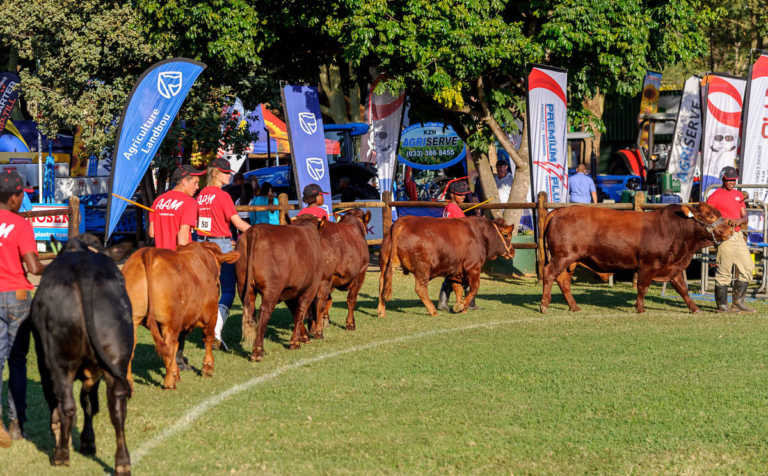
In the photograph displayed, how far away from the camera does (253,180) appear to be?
75.8 ft

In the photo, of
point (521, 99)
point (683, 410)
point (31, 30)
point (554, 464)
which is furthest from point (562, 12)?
point (31, 30)

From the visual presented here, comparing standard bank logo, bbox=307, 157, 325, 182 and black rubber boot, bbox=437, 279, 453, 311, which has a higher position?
standard bank logo, bbox=307, 157, 325, 182

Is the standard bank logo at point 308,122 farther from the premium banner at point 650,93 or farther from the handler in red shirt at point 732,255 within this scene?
the premium banner at point 650,93

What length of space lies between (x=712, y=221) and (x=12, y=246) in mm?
9365

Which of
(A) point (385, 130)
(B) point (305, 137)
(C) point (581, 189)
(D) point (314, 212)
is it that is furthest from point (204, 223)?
(C) point (581, 189)

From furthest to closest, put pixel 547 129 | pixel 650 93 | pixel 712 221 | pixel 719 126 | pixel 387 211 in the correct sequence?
pixel 650 93
pixel 387 211
pixel 719 126
pixel 547 129
pixel 712 221

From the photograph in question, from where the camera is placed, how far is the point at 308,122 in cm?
1712

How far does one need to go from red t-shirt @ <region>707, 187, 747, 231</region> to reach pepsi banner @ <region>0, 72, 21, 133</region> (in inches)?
709

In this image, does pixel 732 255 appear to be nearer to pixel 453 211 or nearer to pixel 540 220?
pixel 453 211

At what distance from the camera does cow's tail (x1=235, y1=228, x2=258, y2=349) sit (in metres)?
9.44

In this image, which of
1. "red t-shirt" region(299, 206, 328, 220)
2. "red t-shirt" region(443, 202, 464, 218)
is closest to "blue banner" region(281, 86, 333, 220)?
"red t-shirt" region(443, 202, 464, 218)

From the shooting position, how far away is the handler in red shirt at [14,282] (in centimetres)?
640

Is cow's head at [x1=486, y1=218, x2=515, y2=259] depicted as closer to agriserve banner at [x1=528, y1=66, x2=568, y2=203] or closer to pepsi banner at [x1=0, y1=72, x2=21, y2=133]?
agriserve banner at [x1=528, y1=66, x2=568, y2=203]

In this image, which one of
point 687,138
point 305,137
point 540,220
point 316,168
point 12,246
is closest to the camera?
point 12,246
